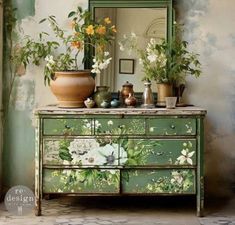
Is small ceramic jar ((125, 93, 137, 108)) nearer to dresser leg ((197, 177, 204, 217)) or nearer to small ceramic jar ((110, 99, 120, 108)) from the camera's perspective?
small ceramic jar ((110, 99, 120, 108))

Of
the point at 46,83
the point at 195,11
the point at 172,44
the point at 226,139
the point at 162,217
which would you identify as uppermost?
the point at 195,11

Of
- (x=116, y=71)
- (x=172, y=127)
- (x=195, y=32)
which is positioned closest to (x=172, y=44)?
(x=195, y=32)

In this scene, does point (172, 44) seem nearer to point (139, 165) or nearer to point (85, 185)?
point (139, 165)

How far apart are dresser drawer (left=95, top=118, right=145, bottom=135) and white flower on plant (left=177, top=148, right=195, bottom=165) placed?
36 centimetres

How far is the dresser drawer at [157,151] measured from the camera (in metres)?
4.04

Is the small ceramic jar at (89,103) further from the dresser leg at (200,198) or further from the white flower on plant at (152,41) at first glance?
the dresser leg at (200,198)

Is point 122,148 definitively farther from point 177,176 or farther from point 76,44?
point 76,44

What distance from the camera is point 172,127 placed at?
4031mm

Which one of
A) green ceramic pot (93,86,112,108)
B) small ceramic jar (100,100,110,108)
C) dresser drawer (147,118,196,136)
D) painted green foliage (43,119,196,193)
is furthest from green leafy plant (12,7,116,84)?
dresser drawer (147,118,196,136)

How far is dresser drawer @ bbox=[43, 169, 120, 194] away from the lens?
4055 millimetres

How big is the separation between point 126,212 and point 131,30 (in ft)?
5.43

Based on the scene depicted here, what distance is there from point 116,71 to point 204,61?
0.84 meters

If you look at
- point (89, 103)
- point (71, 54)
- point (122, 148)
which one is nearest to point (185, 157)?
point (122, 148)

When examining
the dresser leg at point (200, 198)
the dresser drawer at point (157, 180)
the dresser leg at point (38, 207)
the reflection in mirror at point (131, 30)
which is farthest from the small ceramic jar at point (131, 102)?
the dresser leg at point (38, 207)
